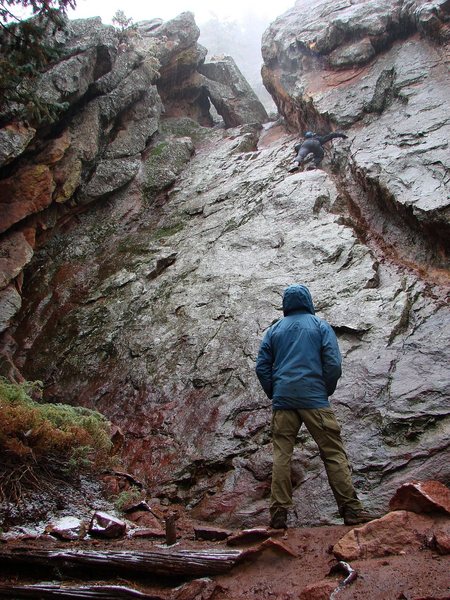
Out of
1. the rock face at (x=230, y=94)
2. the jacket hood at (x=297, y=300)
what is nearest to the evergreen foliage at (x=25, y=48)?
the jacket hood at (x=297, y=300)

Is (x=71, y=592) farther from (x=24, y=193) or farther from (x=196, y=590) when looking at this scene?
(x=24, y=193)

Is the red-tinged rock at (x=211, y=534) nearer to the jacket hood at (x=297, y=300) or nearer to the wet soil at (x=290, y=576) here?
the wet soil at (x=290, y=576)

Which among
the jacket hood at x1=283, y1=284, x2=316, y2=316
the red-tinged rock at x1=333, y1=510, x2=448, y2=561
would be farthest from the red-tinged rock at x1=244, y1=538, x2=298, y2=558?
the jacket hood at x1=283, y1=284, x2=316, y2=316

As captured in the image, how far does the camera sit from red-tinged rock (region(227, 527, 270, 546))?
478cm

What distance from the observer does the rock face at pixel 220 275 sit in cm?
695

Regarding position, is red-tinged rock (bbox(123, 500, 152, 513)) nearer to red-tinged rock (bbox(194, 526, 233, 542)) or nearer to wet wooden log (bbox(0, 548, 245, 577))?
red-tinged rock (bbox(194, 526, 233, 542))

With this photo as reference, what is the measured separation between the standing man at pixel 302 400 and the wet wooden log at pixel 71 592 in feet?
5.70

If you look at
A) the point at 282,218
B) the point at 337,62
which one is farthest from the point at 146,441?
the point at 337,62

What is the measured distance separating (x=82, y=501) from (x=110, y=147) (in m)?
12.5

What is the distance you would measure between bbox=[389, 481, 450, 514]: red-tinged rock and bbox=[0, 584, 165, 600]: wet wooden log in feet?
7.84

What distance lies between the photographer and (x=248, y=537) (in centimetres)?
479

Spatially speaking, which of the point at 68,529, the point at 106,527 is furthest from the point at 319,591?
the point at 68,529

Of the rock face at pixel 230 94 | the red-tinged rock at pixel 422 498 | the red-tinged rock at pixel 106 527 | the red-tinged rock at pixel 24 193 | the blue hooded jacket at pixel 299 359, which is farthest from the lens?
the rock face at pixel 230 94

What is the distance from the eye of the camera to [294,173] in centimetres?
1402
